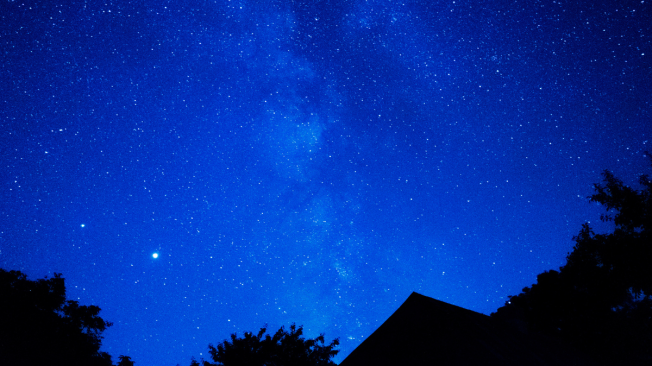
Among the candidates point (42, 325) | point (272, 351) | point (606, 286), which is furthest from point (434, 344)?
point (42, 325)

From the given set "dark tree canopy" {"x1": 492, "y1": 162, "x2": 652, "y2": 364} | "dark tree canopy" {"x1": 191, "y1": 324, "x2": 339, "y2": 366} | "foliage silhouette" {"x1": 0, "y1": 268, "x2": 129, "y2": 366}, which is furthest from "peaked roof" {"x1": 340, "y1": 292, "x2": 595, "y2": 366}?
"foliage silhouette" {"x1": 0, "y1": 268, "x2": 129, "y2": 366}

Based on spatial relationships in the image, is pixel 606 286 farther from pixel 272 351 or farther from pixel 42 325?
pixel 42 325

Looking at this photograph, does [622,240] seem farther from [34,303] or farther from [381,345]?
[34,303]

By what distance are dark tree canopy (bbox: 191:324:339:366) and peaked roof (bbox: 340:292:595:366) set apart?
6207mm

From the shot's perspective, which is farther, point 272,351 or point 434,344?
point 272,351

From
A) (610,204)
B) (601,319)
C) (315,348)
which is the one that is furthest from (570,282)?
(315,348)

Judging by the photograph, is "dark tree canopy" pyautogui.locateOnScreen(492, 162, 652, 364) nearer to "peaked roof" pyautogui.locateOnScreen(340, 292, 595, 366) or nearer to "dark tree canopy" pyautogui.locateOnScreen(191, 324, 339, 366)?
"peaked roof" pyautogui.locateOnScreen(340, 292, 595, 366)

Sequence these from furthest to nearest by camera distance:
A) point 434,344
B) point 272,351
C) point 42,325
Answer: point 42,325, point 272,351, point 434,344

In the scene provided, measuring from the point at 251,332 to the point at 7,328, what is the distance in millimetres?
18196

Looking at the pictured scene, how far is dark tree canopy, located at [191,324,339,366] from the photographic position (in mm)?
14570

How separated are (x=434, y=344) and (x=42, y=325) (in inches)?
1049

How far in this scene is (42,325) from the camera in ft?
67.3

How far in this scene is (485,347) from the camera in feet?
23.6

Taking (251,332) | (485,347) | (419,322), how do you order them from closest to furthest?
1. (485,347)
2. (419,322)
3. (251,332)
